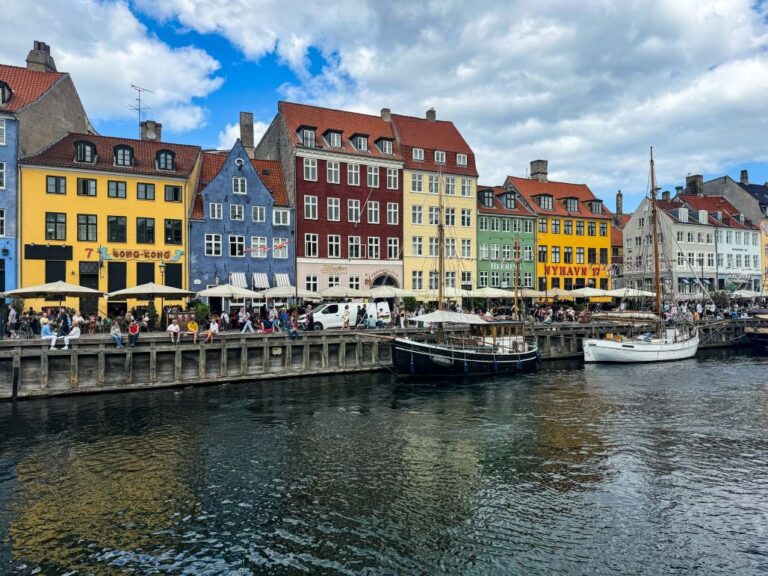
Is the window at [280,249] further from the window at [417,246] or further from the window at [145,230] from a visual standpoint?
the window at [417,246]

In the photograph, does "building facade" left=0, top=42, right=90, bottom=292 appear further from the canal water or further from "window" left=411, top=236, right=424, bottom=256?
"window" left=411, top=236, right=424, bottom=256

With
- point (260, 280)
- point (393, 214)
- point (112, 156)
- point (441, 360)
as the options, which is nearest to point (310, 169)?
point (393, 214)

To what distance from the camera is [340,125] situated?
57.4m

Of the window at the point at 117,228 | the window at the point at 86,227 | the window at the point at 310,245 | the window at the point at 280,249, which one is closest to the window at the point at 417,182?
the window at the point at 310,245

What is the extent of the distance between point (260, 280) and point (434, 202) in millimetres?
20443

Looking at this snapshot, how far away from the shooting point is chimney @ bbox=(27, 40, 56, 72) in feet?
154

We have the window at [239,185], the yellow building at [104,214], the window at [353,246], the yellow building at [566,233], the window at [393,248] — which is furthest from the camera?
the yellow building at [566,233]

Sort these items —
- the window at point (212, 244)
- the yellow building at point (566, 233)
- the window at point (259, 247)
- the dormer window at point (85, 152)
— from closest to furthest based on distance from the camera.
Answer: the dormer window at point (85, 152) → the window at point (212, 244) → the window at point (259, 247) → the yellow building at point (566, 233)

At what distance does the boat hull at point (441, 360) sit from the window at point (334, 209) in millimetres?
22366

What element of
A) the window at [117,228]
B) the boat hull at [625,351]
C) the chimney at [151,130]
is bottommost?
the boat hull at [625,351]

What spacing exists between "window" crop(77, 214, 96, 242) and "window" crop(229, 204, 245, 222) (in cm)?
1047

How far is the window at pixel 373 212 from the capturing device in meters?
56.4

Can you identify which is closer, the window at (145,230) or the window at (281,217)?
the window at (145,230)

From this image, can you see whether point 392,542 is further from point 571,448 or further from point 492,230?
point 492,230
